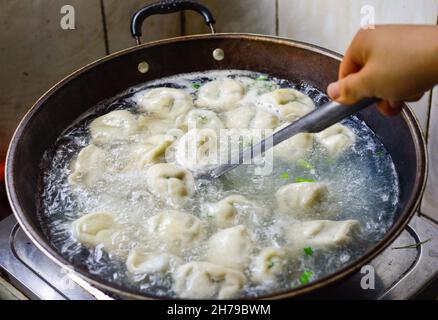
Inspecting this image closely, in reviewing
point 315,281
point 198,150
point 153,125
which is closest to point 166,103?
point 153,125

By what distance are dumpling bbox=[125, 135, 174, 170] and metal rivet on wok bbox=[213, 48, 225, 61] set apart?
0.46 m

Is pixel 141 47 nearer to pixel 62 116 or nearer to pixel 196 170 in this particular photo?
pixel 62 116

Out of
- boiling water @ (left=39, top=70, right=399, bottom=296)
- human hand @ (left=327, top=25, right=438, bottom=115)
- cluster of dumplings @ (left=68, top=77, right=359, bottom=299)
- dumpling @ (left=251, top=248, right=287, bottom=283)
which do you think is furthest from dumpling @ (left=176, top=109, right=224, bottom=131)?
human hand @ (left=327, top=25, right=438, bottom=115)

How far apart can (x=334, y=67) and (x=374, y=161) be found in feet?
1.25

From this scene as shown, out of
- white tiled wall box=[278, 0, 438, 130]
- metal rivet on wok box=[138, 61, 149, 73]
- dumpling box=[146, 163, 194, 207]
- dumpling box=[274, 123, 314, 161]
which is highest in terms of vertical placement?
white tiled wall box=[278, 0, 438, 130]

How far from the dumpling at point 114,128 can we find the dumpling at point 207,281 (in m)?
0.62

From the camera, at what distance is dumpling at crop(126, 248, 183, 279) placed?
1379 mm

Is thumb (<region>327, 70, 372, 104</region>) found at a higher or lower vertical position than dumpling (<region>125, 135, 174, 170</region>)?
higher

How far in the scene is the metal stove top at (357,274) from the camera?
5.03 ft

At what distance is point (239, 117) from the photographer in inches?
74.5

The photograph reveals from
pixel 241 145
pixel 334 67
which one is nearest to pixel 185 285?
pixel 241 145

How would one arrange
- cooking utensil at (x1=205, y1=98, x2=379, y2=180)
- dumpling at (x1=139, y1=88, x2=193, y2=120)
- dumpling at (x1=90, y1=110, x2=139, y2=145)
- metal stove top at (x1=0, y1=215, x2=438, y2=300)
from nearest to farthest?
cooking utensil at (x1=205, y1=98, x2=379, y2=180), metal stove top at (x1=0, y1=215, x2=438, y2=300), dumpling at (x1=90, y1=110, x2=139, y2=145), dumpling at (x1=139, y1=88, x2=193, y2=120)

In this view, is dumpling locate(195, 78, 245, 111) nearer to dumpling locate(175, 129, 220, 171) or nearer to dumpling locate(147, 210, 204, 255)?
dumpling locate(175, 129, 220, 171)

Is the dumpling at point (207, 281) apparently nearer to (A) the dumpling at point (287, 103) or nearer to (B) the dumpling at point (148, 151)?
(B) the dumpling at point (148, 151)
